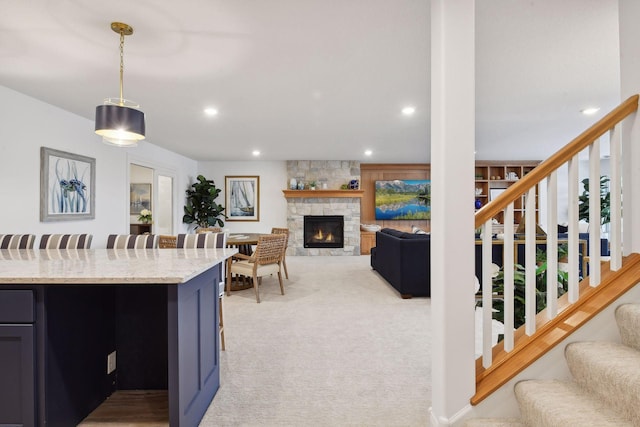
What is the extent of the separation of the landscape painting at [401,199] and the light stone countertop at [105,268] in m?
6.72

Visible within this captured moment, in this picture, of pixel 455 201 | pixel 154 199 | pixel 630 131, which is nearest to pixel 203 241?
pixel 455 201

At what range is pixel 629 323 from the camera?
4.74 feet

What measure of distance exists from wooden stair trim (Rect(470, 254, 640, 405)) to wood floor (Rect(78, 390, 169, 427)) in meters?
1.67

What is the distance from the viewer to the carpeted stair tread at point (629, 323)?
1.42 m

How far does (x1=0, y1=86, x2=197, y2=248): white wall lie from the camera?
3248 mm

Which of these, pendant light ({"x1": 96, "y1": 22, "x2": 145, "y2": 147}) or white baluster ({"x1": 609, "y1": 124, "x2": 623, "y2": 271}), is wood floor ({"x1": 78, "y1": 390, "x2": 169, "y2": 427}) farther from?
white baluster ({"x1": 609, "y1": 124, "x2": 623, "y2": 271})

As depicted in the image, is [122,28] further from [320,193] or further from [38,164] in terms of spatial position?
[320,193]

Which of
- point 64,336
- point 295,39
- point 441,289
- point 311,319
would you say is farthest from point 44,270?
point 311,319

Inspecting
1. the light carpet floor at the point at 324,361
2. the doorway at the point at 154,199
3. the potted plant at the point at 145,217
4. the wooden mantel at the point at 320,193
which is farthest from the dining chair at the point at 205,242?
the wooden mantel at the point at 320,193

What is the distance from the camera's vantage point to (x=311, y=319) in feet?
11.0

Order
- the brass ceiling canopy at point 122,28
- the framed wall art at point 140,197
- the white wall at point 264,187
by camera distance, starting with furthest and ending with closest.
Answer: the white wall at point 264,187, the framed wall art at point 140,197, the brass ceiling canopy at point 122,28

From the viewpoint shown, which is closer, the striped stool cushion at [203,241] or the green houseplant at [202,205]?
the striped stool cushion at [203,241]

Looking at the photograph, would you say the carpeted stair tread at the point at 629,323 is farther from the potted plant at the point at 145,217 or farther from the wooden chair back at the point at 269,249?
the potted plant at the point at 145,217

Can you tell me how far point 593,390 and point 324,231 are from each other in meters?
6.82
